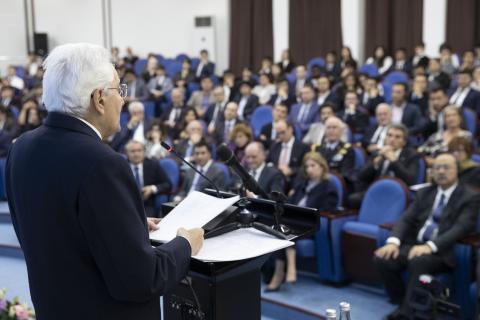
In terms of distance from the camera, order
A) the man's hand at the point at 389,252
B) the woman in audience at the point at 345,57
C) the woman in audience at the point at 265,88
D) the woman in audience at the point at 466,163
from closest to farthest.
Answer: the man's hand at the point at 389,252 → the woman in audience at the point at 466,163 → the woman in audience at the point at 265,88 → the woman in audience at the point at 345,57

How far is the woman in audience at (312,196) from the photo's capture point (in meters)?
4.33

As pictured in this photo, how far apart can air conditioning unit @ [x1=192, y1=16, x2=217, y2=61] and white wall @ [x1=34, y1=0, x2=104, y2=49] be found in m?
2.88

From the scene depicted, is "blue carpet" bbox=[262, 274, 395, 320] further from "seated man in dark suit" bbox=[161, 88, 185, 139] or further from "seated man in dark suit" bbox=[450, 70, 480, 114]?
"seated man in dark suit" bbox=[161, 88, 185, 139]

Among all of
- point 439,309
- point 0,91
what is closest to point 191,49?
point 0,91

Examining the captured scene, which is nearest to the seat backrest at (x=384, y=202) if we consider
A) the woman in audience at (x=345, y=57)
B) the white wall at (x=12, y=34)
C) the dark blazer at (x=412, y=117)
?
the dark blazer at (x=412, y=117)

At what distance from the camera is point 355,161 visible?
541cm

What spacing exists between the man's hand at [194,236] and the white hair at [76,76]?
37 centimetres

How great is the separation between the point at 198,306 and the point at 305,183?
3.09 meters

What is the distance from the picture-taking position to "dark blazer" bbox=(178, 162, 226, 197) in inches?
201

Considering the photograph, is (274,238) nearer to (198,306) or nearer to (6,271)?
(198,306)

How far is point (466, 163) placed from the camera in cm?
420

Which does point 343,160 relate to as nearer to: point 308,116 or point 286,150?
point 286,150

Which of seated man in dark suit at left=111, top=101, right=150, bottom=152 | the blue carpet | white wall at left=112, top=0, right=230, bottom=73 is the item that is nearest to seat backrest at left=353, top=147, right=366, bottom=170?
the blue carpet

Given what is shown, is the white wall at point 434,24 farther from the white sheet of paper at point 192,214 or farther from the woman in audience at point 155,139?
the white sheet of paper at point 192,214
